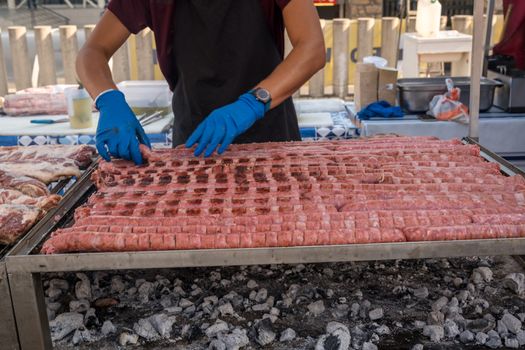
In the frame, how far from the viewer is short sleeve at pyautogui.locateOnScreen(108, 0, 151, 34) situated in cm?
384

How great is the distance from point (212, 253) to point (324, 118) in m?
4.20

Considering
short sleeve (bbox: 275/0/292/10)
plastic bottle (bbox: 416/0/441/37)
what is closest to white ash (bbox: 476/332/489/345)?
short sleeve (bbox: 275/0/292/10)

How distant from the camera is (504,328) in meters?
2.74

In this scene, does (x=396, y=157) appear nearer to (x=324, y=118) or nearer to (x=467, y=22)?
(x=324, y=118)

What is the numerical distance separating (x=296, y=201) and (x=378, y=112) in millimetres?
3527

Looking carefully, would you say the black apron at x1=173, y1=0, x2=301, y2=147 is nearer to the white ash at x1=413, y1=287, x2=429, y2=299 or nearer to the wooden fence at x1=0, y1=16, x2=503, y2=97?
the white ash at x1=413, y1=287, x2=429, y2=299

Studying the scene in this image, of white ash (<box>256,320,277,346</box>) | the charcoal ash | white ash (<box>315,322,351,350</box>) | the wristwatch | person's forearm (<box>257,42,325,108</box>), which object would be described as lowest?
the charcoal ash

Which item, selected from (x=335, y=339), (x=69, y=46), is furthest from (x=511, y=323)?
(x=69, y=46)

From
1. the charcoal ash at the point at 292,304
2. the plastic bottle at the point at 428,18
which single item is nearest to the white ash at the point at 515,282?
the charcoal ash at the point at 292,304

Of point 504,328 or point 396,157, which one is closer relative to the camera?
point 504,328

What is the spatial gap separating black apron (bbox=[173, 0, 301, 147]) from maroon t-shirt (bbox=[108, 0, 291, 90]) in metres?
0.05

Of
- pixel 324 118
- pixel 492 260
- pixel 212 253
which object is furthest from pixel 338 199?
pixel 324 118

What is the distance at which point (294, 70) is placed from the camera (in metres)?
Result: 3.43

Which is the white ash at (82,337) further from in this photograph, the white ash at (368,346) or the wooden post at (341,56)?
the wooden post at (341,56)
